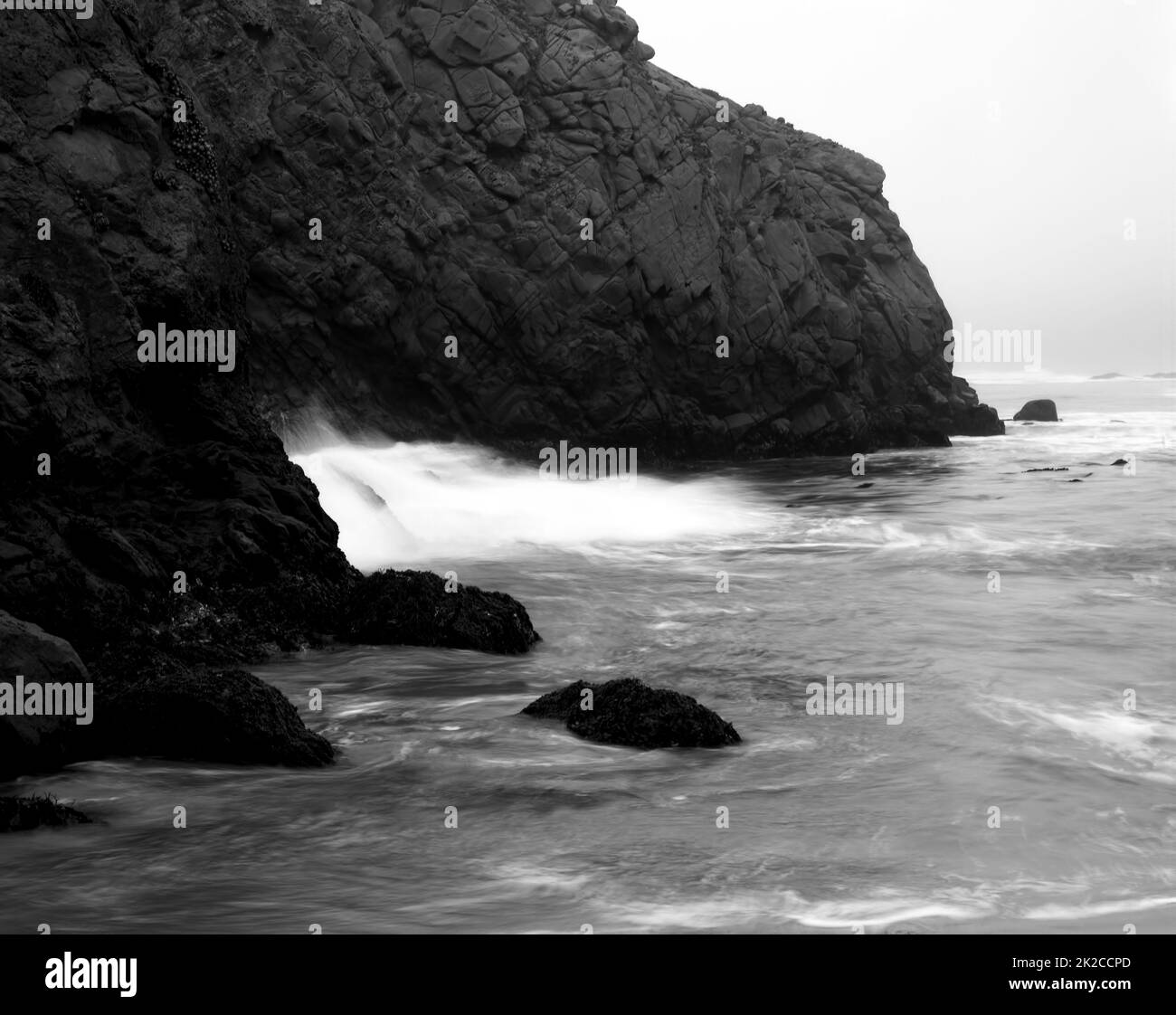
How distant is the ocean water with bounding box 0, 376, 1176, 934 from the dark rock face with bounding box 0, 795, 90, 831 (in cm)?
20

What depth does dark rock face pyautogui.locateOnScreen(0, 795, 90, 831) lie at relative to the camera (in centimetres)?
917

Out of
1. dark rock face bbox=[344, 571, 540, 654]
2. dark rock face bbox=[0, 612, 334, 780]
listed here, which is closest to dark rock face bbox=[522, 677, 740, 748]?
dark rock face bbox=[0, 612, 334, 780]

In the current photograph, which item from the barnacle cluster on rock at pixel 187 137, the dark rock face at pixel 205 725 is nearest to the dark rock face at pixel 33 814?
the dark rock face at pixel 205 725

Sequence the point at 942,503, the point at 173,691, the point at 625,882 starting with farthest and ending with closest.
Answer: the point at 942,503 < the point at 173,691 < the point at 625,882

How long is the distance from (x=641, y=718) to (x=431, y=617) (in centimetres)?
512

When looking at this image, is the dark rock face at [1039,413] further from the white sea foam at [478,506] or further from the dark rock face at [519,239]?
the white sea foam at [478,506]

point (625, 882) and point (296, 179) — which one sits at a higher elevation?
point (296, 179)

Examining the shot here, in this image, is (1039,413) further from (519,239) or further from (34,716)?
(34,716)

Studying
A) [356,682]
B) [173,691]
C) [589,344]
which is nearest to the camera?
[173,691]

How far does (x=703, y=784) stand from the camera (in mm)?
11039

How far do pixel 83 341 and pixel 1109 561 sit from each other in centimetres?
2033

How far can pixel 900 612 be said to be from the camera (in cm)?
2020
